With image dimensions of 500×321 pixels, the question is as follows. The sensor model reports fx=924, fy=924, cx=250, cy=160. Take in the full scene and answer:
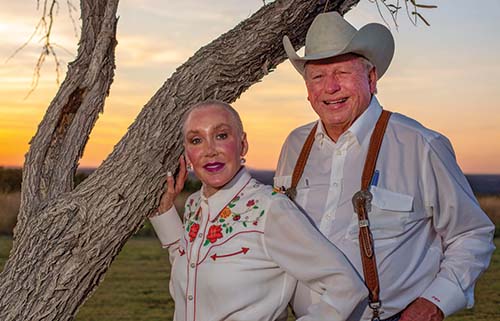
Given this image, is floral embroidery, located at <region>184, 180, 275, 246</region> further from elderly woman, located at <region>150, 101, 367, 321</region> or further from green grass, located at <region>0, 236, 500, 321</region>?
green grass, located at <region>0, 236, 500, 321</region>

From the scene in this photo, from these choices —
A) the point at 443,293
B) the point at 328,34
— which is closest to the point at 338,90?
the point at 328,34

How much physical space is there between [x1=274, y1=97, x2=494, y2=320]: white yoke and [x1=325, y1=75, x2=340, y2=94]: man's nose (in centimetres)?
15

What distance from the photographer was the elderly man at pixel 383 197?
130 inches

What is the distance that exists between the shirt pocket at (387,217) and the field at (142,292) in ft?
23.9

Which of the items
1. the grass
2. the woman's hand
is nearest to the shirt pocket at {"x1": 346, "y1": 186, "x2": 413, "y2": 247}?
the woman's hand

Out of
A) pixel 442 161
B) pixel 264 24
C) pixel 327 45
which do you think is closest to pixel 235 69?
pixel 264 24

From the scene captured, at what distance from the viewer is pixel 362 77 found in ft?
11.3

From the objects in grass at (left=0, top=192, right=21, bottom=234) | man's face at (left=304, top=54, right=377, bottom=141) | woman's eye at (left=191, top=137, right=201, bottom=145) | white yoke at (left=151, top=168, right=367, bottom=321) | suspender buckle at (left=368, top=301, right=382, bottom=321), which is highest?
man's face at (left=304, top=54, right=377, bottom=141)

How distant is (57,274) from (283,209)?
4.50ft

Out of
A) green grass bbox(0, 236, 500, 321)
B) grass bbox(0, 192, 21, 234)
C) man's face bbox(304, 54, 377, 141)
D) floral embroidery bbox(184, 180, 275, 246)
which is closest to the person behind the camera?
floral embroidery bbox(184, 180, 275, 246)

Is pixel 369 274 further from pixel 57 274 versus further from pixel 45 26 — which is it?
pixel 45 26

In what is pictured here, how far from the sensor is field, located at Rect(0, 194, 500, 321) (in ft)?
38.8

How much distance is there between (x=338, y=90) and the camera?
3.39 m

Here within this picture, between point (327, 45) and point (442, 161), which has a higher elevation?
point (327, 45)
